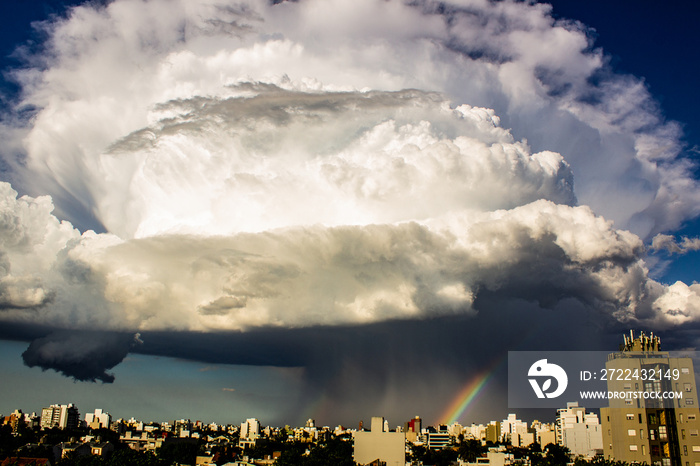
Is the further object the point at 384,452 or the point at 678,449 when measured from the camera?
the point at 384,452

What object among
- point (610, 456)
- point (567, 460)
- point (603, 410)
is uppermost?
point (603, 410)

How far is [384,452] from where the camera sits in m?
110

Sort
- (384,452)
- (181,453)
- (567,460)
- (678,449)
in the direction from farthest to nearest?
(567,460) → (181,453) → (384,452) → (678,449)

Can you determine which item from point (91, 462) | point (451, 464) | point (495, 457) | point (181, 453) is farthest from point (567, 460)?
point (91, 462)

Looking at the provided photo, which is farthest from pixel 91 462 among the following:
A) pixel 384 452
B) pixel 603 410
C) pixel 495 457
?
pixel 603 410

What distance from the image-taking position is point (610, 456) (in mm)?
89250

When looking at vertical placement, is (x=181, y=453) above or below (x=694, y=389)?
below

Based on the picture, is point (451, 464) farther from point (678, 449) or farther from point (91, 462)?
point (91, 462)

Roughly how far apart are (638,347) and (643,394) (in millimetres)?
8518

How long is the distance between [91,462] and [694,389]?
97.9m

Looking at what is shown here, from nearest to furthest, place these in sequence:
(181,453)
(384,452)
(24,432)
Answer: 1. (384,452)
2. (181,453)
3. (24,432)

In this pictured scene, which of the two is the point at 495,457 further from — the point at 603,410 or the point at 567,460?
the point at 567,460

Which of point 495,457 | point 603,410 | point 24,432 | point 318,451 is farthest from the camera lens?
point 24,432

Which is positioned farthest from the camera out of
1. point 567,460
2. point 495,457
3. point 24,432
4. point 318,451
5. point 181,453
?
point 24,432
